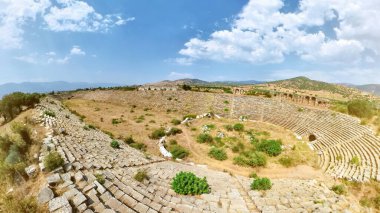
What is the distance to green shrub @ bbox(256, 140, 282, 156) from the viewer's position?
2355cm

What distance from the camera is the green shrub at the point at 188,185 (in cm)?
1157

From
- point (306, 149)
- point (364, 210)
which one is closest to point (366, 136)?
point (306, 149)

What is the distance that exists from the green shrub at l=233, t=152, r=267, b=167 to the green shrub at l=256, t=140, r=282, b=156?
1289 millimetres

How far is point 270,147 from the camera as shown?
2405 centimetres

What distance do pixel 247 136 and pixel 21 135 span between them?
22645mm

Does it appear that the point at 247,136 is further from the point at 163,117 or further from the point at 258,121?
the point at 163,117

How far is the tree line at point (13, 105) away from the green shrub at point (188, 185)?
23.4 meters

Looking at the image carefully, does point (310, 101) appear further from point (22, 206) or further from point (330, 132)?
point (22, 206)

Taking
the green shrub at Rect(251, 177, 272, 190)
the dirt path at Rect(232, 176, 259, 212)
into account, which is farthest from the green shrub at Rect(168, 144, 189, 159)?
the green shrub at Rect(251, 177, 272, 190)

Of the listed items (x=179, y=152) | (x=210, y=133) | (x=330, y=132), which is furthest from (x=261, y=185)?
(x=330, y=132)

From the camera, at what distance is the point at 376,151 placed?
750 inches

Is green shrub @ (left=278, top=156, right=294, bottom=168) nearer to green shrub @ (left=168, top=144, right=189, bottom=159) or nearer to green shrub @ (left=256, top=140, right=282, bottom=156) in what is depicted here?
green shrub @ (left=256, top=140, right=282, bottom=156)

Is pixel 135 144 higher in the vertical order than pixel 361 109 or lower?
lower

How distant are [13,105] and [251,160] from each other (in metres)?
26.3
